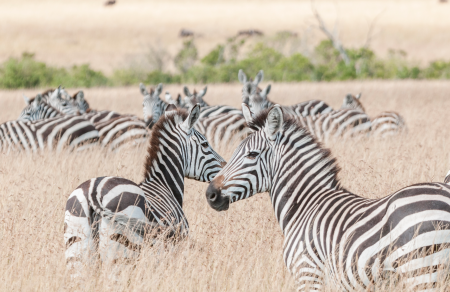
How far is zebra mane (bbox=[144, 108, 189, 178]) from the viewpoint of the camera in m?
4.89

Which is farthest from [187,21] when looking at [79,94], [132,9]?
[79,94]

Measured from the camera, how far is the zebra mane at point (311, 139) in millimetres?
3955

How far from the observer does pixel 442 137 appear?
11055mm

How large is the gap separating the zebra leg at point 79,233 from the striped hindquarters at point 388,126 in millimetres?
9158

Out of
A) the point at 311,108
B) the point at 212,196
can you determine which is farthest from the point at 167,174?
the point at 311,108

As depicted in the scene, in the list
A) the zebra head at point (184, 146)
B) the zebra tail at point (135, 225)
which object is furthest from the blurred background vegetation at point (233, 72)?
the zebra tail at point (135, 225)

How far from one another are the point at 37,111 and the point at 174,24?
62.5 m

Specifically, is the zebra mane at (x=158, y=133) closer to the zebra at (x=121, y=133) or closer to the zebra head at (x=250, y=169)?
the zebra head at (x=250, y=169)

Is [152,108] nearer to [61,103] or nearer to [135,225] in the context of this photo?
[61,103]

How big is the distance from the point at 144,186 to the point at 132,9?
7939 centimetres

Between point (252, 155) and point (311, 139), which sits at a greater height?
point (311, 139)

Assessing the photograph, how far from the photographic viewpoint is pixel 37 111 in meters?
12.5

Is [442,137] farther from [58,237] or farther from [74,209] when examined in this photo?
[74,209]

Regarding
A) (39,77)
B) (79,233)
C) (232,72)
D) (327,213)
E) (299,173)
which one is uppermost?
(232,72)
